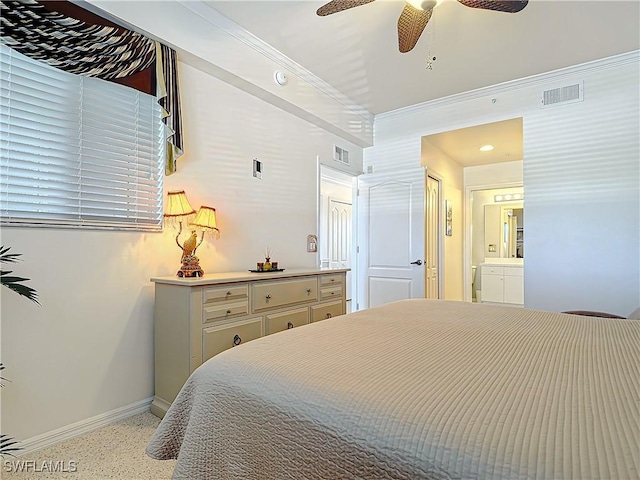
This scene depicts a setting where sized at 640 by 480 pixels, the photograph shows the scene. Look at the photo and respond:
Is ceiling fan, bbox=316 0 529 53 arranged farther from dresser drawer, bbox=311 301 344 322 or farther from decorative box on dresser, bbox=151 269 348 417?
dresser drawer, bbox=311 301 344 322

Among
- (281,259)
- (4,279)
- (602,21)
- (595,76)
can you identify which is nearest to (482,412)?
(4,279)

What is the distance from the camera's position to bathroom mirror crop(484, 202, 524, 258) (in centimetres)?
621

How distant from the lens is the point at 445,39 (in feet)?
10.1

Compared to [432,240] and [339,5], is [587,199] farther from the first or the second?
[339,5]

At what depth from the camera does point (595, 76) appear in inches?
138

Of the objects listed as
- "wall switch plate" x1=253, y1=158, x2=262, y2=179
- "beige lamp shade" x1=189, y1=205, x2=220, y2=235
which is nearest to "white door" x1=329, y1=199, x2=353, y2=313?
"wall switch plate" x1=253, y1=158, x2=262, y2=179

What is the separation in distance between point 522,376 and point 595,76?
3.82 metres

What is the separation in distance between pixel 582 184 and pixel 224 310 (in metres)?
3.53

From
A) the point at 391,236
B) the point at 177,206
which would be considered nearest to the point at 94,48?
the point at 177,206

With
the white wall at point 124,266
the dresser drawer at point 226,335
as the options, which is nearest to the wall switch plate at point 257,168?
the white wall at point 124,266

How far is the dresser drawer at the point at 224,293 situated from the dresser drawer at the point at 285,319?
299 millimetres

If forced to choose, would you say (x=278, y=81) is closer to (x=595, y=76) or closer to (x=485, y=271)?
(x=595, y=76)

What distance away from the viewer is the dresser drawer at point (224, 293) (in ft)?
7.31

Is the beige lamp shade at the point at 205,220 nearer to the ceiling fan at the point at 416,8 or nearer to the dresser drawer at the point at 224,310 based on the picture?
the dresser drawer at the point at 224,310
